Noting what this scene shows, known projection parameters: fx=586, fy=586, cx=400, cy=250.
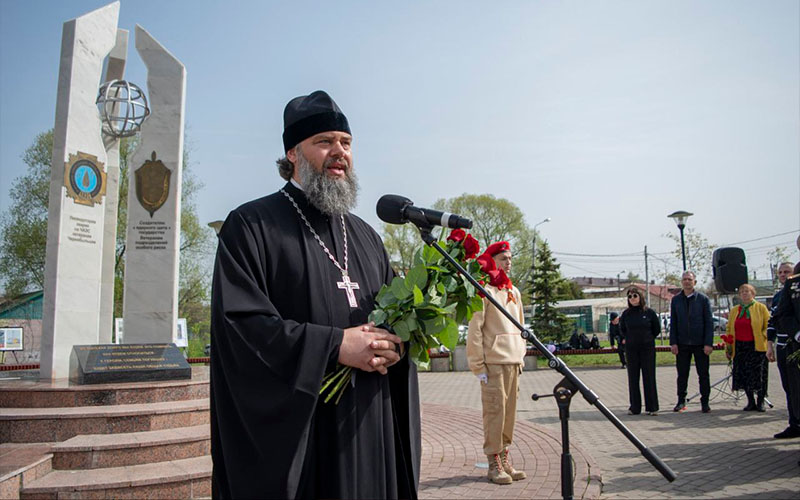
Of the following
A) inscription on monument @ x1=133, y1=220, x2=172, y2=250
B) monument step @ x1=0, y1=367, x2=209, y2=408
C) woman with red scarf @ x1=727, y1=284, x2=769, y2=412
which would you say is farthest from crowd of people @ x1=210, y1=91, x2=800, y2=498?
inscription on monument @ x1=133, y1=220, x2=172, y2=250

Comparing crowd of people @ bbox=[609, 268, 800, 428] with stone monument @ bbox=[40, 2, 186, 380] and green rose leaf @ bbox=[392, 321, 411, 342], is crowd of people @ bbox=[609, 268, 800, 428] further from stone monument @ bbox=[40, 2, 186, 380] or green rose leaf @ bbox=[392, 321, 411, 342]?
stone monument @ bbox=[40, 2, 186, 380]

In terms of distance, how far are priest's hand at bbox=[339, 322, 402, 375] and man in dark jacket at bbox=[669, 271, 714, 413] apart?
341 inches

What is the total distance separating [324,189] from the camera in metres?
2.71

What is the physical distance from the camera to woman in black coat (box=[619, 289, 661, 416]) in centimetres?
934

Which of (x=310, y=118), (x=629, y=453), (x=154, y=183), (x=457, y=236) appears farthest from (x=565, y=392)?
(x=154, y=183)

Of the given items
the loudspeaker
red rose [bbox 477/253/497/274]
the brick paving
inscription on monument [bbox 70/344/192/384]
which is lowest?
the brick paving

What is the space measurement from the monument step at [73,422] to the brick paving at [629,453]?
9.33ft

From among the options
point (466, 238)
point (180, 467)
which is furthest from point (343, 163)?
point (180, 467)

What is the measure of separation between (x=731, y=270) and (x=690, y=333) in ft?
11.7

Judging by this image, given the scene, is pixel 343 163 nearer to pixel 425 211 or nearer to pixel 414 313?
pixel 425 211

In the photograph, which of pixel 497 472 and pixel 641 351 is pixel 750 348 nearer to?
pixel 641 351

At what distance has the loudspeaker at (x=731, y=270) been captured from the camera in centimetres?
1226

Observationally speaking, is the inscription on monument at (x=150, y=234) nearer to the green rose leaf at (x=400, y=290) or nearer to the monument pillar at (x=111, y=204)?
the monument pillar at (x=111, y=204)

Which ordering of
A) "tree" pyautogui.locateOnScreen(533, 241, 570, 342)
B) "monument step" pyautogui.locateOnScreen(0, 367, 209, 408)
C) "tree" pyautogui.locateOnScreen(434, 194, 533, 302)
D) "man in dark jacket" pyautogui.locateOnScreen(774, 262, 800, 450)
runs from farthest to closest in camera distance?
"tree" pyautogui.locateOnScreen(434, 194, 533, 302), "tree" pyautogui.locateOnScreen(533, 241, 570, 342), "man in dark jacket" pyautogui.locateOnScreen(774, 262, 800, 450), "monument step" pyautogui.locateOnScreen(0, 367, 209, 408)
